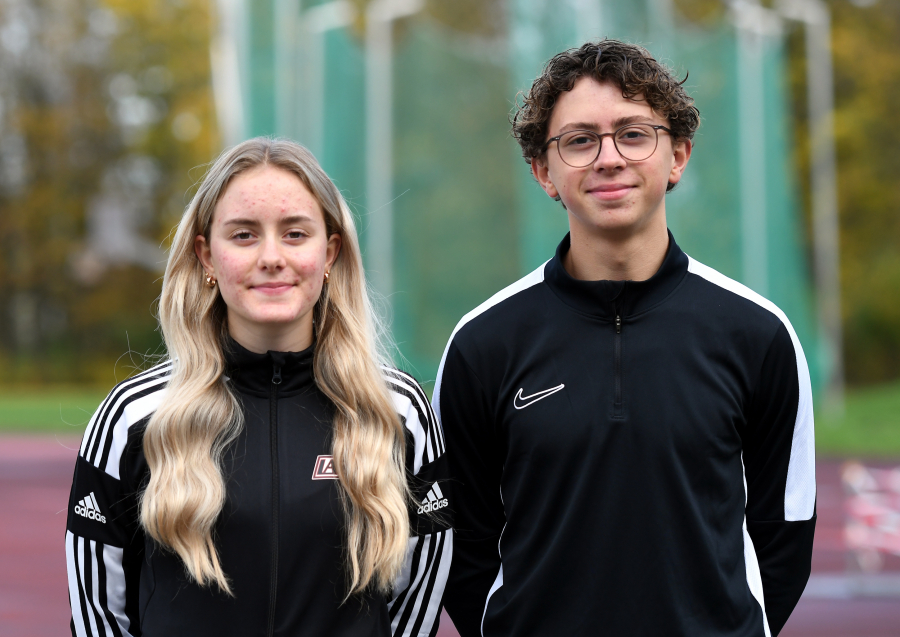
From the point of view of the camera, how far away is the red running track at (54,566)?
7082 mm

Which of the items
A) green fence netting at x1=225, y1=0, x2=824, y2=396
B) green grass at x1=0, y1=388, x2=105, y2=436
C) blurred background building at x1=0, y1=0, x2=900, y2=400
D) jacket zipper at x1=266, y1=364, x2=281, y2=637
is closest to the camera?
jacket zipper at x1=266, y1=364, x2=281, y2=637

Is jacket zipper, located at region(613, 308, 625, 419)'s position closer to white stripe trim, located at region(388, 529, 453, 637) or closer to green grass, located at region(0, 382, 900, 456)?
white stripe trim, located at region(388, 529, 453, 637)

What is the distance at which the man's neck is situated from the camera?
2781mm

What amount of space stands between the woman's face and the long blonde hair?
0.05 m

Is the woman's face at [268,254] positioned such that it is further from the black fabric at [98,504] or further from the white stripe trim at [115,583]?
the white stripe trim at [115,583]

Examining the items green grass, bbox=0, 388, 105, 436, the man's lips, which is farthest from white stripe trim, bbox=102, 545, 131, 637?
green grass, bbox=0, 388, 105, 436

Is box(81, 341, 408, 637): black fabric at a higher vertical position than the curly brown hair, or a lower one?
lower

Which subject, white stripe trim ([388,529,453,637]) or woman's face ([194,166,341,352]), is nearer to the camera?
woman's face ([194,166,341,352])

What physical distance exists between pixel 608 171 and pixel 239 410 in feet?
3.59

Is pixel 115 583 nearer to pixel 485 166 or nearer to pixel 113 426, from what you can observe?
pixel 113 426

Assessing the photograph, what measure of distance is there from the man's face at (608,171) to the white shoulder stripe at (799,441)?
0.26m

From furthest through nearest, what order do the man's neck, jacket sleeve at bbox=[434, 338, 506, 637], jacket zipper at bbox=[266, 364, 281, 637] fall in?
1. jacket sleeve at bbox=[434, 338, 506, 637]
2. the man's neck
3. jacket zipper at bbox=[266, 364, 281, 637]

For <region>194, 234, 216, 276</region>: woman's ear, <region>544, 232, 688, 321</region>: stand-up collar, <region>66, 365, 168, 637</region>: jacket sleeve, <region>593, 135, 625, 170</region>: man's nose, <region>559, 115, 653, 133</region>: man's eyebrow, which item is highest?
<region>559, 115, 653, 133</region>: man's eyebrow

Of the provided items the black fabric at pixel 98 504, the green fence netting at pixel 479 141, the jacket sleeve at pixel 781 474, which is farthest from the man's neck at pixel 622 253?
the green fence netting at pixel 479 141
